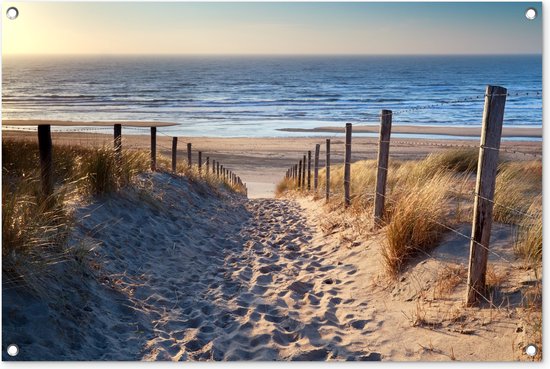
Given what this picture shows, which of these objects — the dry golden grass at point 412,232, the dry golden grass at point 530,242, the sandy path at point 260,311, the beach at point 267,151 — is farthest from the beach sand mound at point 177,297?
the beach at point 267,151

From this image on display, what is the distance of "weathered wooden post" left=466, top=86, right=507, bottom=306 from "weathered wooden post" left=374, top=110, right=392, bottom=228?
245 cm

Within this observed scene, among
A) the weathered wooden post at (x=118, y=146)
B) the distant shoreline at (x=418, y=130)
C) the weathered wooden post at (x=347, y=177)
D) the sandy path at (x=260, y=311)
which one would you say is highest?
the weathered wooden post at (x=118, y=146)

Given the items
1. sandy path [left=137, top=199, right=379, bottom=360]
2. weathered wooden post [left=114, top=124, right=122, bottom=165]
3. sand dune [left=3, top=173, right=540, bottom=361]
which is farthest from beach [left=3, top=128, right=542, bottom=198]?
sandy path [left=137, top=199, right=379, bottom=360]

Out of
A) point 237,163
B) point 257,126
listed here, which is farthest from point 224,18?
point 257,126

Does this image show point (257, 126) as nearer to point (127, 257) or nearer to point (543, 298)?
point (127, 257)

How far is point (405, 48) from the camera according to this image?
493cm

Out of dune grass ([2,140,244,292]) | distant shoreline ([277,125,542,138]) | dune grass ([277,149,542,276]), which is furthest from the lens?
distant shoreline ([277,125,542,138])

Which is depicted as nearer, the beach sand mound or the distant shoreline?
the beach sand mound

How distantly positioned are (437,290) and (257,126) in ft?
95.4

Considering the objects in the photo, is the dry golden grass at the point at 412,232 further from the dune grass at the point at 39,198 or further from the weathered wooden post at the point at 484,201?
the dune grass at the point at 39,198

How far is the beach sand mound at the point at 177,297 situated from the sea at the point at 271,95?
184cm

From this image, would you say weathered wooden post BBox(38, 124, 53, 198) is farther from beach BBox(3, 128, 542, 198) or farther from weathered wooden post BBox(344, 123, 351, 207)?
beach BBox(3, 128, 542, 198)

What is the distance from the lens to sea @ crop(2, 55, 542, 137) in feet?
74.0

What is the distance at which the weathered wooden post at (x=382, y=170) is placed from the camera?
687 cm
